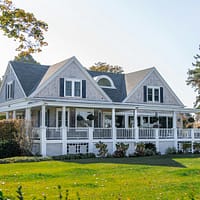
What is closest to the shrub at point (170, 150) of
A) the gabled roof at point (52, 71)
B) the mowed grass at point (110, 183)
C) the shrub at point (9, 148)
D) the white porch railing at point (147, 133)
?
the white porch railing at point (147, 133)

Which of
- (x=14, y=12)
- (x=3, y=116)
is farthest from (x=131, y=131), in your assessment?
(x=14, y=12)

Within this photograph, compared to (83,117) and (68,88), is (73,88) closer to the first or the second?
(68,88)

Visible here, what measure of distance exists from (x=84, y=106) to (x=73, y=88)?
12.6 ft

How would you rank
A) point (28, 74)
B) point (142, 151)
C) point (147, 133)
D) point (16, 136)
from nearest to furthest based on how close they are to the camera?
1. point (16, 136)
2. point (142, 151)
3. point (147, 133)
4. point (28, 74)

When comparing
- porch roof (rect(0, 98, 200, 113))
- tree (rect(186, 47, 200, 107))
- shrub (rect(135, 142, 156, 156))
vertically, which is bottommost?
shrub (rect(135, 142, 156, 156))

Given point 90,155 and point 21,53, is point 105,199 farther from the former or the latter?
point 90,155

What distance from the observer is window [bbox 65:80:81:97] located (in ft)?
84.0

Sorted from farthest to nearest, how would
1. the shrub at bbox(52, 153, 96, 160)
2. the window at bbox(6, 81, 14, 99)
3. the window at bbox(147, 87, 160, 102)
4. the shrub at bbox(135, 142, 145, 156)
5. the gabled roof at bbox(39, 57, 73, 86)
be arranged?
the window at bbox(147, 87, 160, 102)
the window at bbox(6, 81, 14, 99)
the gabled roof at bbox(39, 57, 73, 86)
the shrub at bbox(135, 142, 145, 156)
the shrub at bbox(52, 153, 96, 160)

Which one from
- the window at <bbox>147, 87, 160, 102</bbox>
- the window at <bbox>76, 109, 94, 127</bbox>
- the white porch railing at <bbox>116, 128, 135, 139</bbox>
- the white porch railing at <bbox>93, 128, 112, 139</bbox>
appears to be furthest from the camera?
the window at <bbox>147, 87, 160, 102</bbox>

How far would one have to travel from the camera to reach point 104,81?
29.7 metres

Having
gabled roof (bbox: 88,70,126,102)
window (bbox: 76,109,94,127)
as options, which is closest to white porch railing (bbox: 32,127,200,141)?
window (bbox: 76,109,94,127)

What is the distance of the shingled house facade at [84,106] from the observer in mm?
22031

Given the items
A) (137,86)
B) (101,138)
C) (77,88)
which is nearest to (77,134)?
(101,138)

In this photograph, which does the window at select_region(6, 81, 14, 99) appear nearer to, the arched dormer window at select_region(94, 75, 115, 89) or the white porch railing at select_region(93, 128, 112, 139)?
the arched dormer window at select_region(94, 75, 115, 89)
